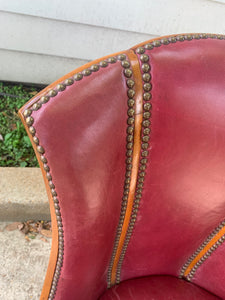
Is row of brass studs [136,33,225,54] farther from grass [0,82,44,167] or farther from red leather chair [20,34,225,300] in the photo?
grass [0,82,44,167]

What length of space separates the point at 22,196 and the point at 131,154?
2.82 ft

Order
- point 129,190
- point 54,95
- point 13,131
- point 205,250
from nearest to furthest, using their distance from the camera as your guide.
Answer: point 54,95, point 129,190, point 205,250, point 13,131

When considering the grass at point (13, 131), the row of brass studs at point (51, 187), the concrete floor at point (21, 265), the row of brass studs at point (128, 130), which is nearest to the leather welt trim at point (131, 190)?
the row of brass studs at point (128, 130)

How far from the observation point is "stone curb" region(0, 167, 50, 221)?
3.89 ft

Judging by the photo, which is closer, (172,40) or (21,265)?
(172,40)

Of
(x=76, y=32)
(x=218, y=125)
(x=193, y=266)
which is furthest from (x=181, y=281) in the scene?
(x=76, y=32)

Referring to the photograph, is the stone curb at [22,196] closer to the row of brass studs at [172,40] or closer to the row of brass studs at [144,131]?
the row of brass studs at [144,131]

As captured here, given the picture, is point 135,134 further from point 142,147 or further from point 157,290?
point 157,290

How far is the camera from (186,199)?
55 centimetres

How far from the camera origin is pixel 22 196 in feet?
3.92

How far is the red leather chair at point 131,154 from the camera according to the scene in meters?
0.41

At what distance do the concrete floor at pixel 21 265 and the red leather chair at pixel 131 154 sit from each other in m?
0.59

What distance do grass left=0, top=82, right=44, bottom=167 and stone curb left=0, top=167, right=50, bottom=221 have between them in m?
0.19

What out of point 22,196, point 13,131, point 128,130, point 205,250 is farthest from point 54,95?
point 13,131
